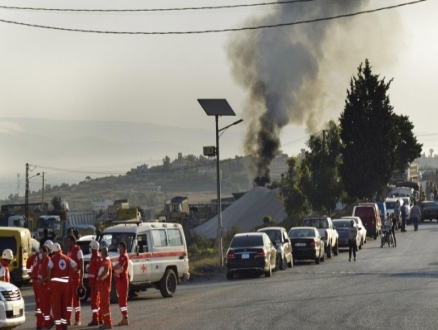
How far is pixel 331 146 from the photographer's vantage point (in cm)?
7344

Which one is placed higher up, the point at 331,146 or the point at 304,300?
the point at 331,146

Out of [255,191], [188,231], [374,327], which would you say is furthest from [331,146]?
[374,327]

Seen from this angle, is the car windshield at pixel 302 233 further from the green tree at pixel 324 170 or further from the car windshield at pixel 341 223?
the green tree at pixel 324 170

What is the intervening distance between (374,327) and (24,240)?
631 inches

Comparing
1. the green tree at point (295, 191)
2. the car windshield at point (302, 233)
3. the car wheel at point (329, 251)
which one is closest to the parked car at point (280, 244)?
the car windshield at point (302, 233)

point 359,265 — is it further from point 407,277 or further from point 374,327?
point 374,327

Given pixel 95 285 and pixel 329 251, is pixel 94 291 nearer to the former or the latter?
pixel 95 285

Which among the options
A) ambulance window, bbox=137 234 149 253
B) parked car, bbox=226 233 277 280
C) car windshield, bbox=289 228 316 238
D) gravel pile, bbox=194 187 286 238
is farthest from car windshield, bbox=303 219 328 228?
gravel pile, bbox=194 187 286 238

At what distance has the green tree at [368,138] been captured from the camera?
74.5 meters

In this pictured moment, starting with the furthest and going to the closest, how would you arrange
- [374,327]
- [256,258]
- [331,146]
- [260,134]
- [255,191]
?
1. [260,134]
2. [255,191]
3. [331,146]
4. [256,258]
5. [374,327]

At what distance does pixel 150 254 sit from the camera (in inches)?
996

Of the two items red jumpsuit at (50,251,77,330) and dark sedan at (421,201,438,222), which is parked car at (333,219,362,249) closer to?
dark sedan at (421,201,438,222)

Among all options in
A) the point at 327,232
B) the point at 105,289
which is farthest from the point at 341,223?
the point at 105,289

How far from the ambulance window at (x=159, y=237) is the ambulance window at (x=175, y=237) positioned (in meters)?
0.28
